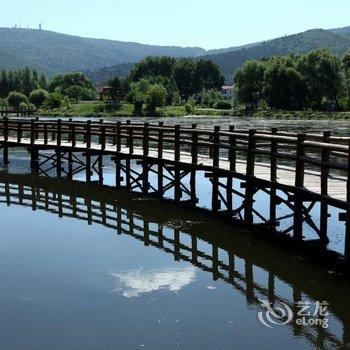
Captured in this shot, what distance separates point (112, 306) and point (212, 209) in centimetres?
998

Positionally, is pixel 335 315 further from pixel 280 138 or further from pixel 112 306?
pixel 280 138

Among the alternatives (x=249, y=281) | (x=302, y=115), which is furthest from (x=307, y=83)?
(x=249, y=281)

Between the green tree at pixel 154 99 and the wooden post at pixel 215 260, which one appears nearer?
the wooden post at pixel 215 260

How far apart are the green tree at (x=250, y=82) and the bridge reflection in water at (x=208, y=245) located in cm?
10806

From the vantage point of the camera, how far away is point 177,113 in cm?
12888

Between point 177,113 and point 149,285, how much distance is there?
116 metres

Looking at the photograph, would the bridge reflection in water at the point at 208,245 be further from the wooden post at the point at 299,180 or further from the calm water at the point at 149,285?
the wooden post at the point at 299,180

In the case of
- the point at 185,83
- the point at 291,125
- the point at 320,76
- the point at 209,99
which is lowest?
the point at 291,125

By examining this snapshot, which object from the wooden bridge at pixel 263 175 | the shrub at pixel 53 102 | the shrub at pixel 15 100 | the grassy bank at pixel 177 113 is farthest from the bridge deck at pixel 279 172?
the shrub at pixel 15 100

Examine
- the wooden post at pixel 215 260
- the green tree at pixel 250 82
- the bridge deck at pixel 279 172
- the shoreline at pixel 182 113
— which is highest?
the green tree at pixel 250 82

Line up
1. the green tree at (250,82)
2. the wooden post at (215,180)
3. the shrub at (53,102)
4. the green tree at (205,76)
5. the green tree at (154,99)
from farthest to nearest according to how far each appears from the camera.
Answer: the green tree at (205,76), the shrub at (53,102), the green tree at (154,99), the green tree at (250,82), the wooden post at (215,180)

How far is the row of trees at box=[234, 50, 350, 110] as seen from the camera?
116 m

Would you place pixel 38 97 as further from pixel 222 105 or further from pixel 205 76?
pixel 222 105

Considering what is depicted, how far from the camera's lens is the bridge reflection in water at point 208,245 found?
502 inches
